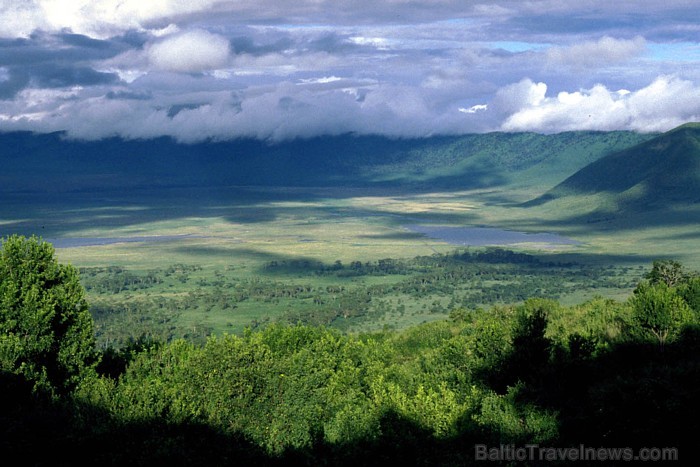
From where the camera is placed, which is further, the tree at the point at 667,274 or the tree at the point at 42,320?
the tree at the point at 667,274

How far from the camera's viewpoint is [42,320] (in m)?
44.0

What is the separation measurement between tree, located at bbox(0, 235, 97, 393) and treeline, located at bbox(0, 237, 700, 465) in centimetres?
7

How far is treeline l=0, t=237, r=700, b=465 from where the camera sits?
3656cm

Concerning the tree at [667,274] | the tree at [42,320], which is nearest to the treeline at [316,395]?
the tree at [42,320]

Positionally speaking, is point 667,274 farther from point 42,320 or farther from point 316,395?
point 42,320

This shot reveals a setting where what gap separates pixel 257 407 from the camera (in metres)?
42.8

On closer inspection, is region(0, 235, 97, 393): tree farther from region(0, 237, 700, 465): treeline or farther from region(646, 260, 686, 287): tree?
region(646, 260, 686, 287): tree

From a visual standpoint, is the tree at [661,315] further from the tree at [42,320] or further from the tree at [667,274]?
the tree at [667,274]

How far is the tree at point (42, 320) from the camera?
43.2 m

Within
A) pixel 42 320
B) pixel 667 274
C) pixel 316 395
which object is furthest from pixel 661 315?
pixel 667 274

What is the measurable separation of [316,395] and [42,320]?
48.3ft

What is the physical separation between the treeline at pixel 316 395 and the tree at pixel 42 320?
74 millimetres

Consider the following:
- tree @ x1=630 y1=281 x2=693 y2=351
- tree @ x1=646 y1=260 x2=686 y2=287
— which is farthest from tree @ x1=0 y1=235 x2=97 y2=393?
tree @ x1=646 y1=260 x2=686 y2=287

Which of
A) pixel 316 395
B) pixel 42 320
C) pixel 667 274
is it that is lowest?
pixel 316 395
